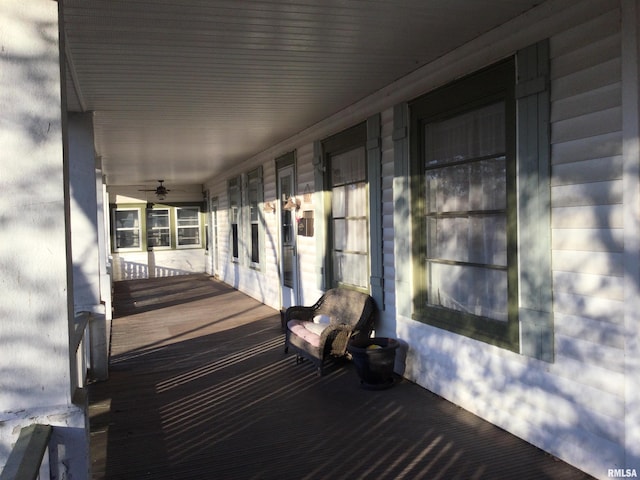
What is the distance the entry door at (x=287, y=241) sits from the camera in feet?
28.0

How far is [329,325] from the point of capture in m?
5.54

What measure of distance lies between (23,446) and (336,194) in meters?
5.30

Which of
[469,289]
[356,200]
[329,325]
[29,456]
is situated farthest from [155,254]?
[29,456]

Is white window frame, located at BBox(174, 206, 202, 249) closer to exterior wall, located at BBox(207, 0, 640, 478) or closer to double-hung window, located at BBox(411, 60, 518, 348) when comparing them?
double-hung window, located at BBox(411, 60, 518, 348)

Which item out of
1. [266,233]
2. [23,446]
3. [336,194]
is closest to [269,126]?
[336,194]

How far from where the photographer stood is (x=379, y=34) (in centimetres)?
387

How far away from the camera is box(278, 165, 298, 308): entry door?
8523 mm

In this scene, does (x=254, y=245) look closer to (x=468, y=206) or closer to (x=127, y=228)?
(x=468, y=206)

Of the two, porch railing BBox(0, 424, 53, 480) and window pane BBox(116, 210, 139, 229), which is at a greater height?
window pane BBox(116, 210, 139, 229)

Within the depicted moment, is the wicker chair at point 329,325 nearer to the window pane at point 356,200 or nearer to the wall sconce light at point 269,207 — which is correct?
the window pane at point 356,200

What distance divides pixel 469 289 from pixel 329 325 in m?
1.61

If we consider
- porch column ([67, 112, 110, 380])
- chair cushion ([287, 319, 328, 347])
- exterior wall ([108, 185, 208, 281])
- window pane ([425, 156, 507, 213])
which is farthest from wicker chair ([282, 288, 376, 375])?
exterior wall ([108, 185, 208, 281])

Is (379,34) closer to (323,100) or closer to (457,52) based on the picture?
(457,52)

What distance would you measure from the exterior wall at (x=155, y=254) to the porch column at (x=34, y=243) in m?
15.4
